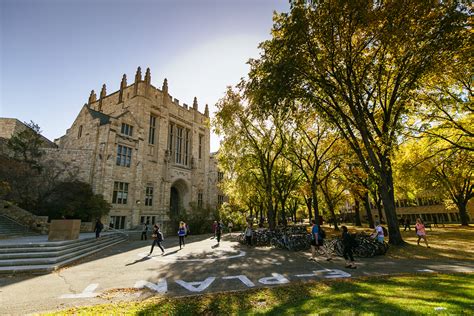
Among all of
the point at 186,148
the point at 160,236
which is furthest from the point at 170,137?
the point at 160,236

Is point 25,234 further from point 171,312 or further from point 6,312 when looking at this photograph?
point 171,312

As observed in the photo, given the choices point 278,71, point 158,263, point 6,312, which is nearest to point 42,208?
point 158,263

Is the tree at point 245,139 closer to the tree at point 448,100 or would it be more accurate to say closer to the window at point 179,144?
the tree at point 448,100

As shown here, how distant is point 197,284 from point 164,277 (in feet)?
5.73

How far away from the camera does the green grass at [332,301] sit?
16.0ft

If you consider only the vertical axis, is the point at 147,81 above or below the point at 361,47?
above

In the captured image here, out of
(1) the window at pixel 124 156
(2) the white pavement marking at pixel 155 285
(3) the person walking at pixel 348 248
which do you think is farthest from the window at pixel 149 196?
(3) the person walking at pixel 348 248

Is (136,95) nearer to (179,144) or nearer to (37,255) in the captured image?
(179,144)

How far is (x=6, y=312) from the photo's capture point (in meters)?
5.66

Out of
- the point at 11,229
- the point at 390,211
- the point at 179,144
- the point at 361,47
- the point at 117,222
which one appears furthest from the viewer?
the point at 179,144

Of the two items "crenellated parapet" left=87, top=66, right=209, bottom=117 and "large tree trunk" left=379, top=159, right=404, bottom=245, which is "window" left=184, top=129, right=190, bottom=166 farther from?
"large tree trunk" left=379, top=159, right=404, bottom=245

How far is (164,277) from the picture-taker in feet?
28.2

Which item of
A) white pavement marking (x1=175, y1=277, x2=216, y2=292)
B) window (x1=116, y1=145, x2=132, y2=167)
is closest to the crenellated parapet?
window (x1=116, y1=145, x2=132, y2=167)

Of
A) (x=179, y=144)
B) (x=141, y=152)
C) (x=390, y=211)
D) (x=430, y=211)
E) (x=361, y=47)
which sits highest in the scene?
(x=179, y=144)
